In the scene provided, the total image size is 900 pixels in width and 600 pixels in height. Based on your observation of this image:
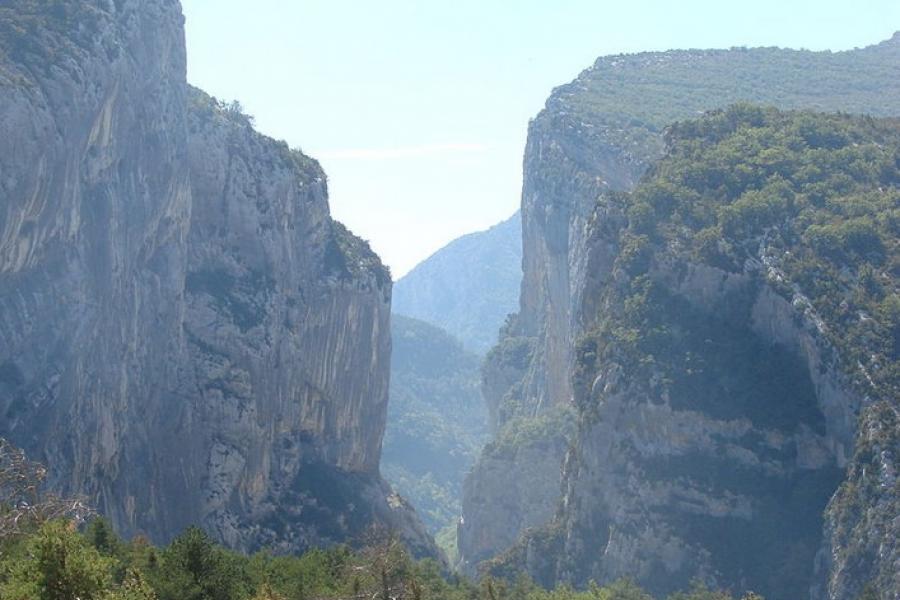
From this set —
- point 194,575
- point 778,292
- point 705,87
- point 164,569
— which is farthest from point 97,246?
point 705,87

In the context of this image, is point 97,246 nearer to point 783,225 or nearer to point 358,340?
point 358,340

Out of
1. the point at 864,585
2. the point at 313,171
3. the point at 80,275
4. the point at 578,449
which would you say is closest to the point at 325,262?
the point at 313,171

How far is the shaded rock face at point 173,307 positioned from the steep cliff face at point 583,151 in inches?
860

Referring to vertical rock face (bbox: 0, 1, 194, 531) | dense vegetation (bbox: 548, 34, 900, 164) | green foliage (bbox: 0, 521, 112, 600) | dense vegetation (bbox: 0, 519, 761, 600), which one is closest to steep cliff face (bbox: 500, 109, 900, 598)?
dense vegetation (bbox: 0, 519, 761, 600)

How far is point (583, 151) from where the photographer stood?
431 ft

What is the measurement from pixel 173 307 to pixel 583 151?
204ft

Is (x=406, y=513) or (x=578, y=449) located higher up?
(x=578, y=449)

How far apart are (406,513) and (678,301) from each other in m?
32.3

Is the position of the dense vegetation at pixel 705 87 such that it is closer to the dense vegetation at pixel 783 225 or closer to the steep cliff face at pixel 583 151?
the steep cliff face at pixel 583 151

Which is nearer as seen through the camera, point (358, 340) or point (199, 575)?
point (199, 575)

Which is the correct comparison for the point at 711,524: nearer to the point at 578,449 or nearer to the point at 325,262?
the point at 578,449

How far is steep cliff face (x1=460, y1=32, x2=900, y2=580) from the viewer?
125 metres

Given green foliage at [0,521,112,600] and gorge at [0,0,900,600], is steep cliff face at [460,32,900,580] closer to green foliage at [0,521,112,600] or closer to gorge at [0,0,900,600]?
gorge at [0,0,900,600]

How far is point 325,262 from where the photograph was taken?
4001 inches
